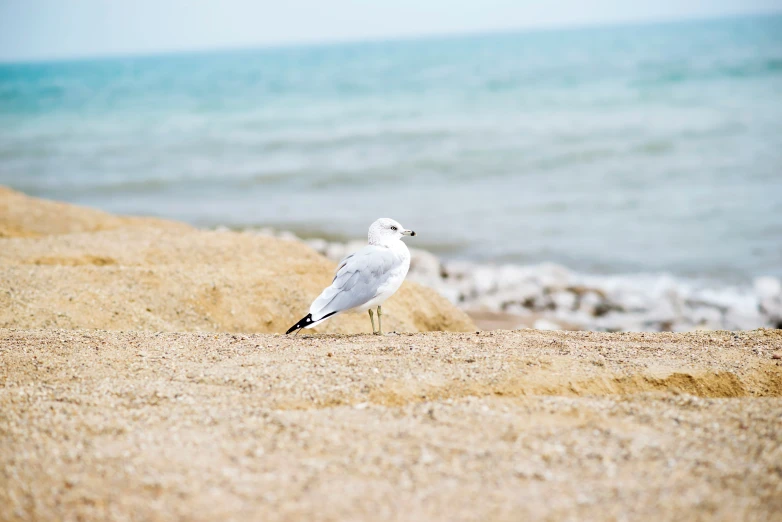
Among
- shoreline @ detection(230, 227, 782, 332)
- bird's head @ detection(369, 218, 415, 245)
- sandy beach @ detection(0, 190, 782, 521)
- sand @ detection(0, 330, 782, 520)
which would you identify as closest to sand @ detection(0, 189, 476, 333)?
sandy beach @ detection(0, 190, 782, 521)

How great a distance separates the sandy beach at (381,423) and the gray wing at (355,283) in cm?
22

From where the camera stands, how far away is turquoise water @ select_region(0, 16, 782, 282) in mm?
10758

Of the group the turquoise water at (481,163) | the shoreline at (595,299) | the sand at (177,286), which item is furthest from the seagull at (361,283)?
the turquoise water at (481,163)

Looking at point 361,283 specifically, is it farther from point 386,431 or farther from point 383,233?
point 386,431

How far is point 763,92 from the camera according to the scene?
Answer: 22500 mm

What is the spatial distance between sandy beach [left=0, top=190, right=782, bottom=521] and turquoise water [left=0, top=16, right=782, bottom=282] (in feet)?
20.0

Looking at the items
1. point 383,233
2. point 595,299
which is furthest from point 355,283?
point 595,299

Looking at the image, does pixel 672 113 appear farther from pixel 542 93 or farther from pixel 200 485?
pixel 200 485

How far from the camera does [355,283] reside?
4215 mm

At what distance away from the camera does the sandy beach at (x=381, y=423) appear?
2.39 metres

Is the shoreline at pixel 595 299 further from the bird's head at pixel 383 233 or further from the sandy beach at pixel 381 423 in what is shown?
the sandy beach at pixel 381 423

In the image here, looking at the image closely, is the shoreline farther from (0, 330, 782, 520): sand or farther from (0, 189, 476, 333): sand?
(0, 330, 782, 520): sand

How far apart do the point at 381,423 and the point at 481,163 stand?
43.7ft

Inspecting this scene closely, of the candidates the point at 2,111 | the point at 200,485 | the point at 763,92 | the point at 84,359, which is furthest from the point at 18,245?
the point at 2,111
